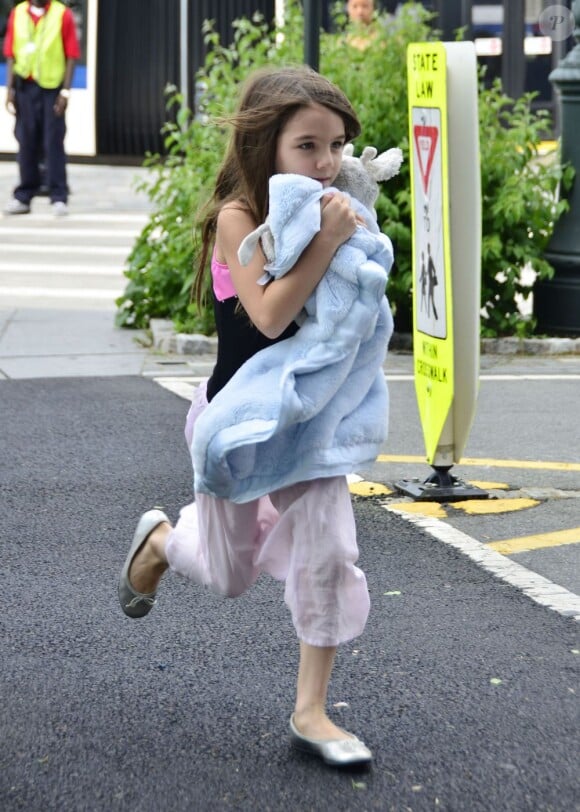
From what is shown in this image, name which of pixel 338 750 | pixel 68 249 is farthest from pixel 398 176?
pixel 338 750

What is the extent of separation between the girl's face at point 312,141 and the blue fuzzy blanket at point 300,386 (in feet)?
0.21

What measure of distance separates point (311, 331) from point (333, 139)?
42 cm

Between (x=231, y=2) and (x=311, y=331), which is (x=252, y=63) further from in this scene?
(x=231, y=2)

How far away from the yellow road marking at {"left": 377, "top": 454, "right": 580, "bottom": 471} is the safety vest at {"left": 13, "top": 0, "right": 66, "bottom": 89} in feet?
31.4

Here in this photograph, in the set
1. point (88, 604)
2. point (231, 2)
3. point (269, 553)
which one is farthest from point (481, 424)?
point (231, 2)

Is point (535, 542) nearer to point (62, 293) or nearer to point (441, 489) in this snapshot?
point (441, 489)

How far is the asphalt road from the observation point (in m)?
3.29

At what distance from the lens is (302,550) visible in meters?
3.38

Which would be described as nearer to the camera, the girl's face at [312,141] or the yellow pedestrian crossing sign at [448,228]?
the girl's face at [312,141]

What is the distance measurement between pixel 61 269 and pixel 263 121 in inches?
361

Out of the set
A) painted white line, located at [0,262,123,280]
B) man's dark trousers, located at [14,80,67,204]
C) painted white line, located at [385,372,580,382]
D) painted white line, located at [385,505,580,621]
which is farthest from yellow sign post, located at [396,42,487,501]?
man's dark trousers, located at [14,80,67,204]

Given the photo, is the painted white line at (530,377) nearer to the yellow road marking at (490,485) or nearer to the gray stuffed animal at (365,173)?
the yellow road marking at (490,485)

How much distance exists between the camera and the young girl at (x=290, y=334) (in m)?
3.29

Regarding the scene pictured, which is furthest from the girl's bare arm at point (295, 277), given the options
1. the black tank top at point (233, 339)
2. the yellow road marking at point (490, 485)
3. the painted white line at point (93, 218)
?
the painted white line at point (93, 218)
